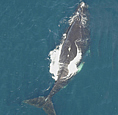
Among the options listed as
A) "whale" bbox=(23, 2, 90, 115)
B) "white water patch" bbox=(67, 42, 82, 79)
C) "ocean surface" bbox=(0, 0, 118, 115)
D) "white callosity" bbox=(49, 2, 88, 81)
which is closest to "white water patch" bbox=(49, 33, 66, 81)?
"white callosity" bbox=(49, 2, 88, 81)

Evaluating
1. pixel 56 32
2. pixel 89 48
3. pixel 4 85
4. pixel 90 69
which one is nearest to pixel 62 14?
pixel 56 32

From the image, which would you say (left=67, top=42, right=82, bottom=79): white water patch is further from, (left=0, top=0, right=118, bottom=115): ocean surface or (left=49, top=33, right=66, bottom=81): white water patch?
(left=49, top=33, right=66, bottom=81): white water patch

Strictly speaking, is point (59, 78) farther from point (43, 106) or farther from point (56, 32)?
point (56, 32)

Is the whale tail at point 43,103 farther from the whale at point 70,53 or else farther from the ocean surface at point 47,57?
the ocean surface at point 47,57

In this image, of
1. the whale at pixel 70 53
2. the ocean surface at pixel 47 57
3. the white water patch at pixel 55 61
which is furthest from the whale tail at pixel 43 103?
the white water patch at pixel 55 61

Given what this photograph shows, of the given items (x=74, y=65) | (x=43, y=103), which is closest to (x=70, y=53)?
(x=74, y=65)

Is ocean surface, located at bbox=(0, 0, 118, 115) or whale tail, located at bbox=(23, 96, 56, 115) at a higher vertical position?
ocean surface, located at bbox=(0, 0, 118, 115)
